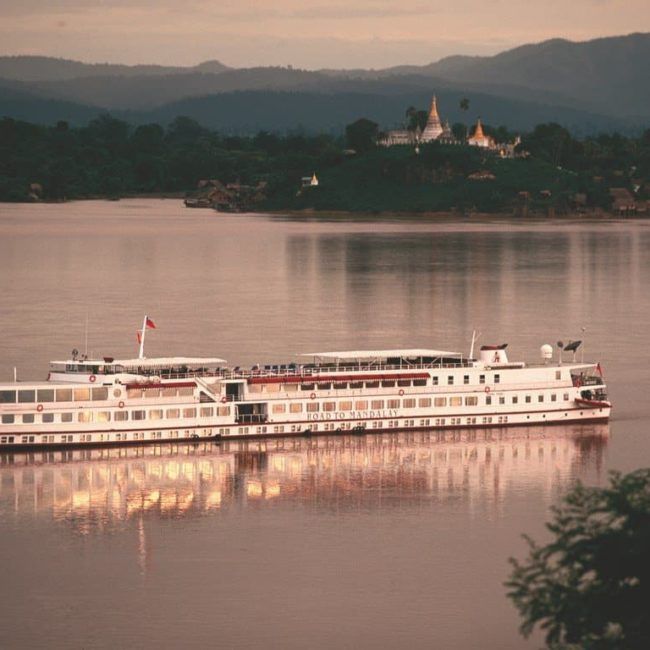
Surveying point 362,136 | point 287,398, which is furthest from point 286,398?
point 362,136

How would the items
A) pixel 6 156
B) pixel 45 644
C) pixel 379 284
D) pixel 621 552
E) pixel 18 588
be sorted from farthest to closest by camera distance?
pixel 6 156 < pixel 379 284 < pixel 18 588 < pixel 45 644 < pixel 621 552

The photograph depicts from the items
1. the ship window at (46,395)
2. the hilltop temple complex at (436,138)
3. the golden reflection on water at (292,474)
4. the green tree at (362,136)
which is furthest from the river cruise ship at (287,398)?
the green tree at (362,136)

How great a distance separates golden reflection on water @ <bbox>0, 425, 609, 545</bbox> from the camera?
29984mm

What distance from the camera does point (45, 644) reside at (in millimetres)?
22734

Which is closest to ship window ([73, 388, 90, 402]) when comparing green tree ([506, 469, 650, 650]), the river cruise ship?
the river cruise ship

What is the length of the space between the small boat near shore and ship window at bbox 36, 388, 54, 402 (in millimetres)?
19

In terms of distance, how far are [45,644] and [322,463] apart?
441 inches

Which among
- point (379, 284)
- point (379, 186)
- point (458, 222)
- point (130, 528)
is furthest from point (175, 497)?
point (379, 186)

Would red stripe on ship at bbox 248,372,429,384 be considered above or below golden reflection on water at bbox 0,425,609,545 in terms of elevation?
above

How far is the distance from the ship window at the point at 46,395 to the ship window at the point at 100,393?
841 mm

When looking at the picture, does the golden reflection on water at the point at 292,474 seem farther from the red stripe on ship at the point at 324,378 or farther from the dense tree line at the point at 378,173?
the dense tree line at the point at 378,173

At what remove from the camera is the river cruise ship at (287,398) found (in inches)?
1330

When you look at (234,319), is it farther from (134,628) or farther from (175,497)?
(134,628)

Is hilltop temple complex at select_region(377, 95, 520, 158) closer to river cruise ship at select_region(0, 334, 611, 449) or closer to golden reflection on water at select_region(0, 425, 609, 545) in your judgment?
river cruise ship at select_region(0, 334, 611, 449)
